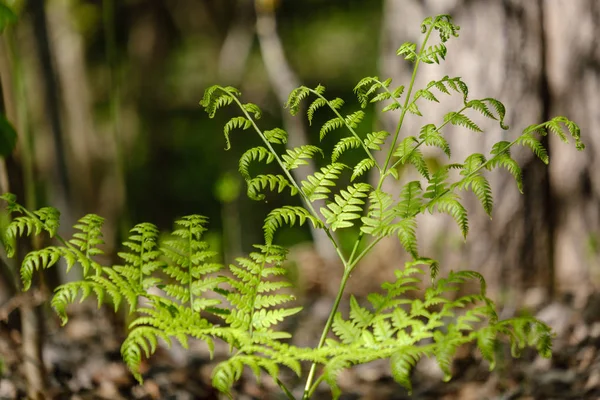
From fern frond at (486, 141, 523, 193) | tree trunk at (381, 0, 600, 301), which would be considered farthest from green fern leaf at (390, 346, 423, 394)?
tree trunk at (381, 0, 600, 301)

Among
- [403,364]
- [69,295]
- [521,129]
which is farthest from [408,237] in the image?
[521,129]

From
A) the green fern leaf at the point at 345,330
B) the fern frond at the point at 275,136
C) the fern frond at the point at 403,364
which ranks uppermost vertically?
the fern frond at the point at 275,136

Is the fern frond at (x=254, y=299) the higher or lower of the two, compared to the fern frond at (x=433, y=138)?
lower

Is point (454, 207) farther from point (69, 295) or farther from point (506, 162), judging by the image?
point (69, 295)

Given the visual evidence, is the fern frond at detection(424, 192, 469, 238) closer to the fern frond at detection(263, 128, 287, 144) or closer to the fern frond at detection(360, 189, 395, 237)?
the fern frond at detection(360, 189, 395, 237)

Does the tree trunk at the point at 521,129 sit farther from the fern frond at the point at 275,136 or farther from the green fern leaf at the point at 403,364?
the green fern leaf at the point at 403,364

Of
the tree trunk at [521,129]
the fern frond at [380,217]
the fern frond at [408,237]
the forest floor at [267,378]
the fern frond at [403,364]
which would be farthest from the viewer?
the tree trunk at [521,129]

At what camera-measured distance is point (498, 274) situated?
355cm

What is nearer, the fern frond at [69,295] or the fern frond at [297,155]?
the fern frond at [69,295]

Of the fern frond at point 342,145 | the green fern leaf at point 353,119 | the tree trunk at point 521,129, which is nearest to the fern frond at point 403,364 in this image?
the fern frond at point 342,145

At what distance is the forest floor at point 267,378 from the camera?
2.58m

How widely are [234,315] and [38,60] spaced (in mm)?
2293

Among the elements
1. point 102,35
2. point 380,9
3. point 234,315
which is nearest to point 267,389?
point 234,315

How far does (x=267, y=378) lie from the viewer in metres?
2.99
